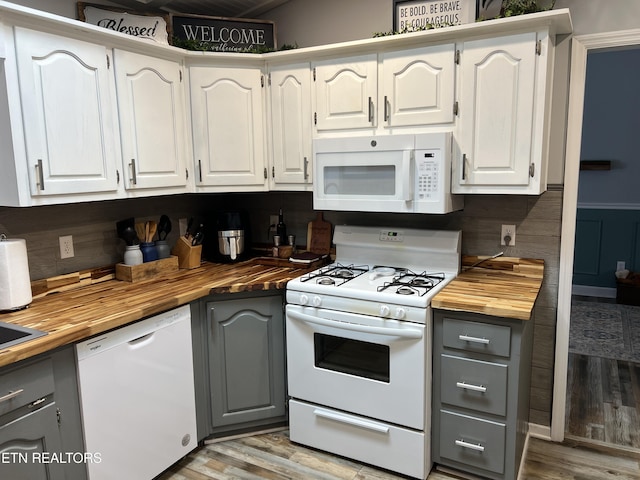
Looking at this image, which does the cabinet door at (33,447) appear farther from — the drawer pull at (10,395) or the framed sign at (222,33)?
the framed sign at (222,33)

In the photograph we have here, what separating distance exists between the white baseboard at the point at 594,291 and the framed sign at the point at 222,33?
406 centimetres

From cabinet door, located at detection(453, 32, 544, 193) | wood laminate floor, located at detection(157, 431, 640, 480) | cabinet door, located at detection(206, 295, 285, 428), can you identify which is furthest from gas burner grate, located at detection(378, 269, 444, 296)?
wood laminate floor, located at detection(157, 431, 640, 480)

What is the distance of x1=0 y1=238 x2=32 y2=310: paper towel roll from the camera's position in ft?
6.29

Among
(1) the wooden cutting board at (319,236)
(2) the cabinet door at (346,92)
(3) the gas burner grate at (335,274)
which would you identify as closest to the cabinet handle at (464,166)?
(2) the cabinet door at (346,92)

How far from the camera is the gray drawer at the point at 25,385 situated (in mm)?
1543

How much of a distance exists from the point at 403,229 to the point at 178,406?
145 centimetres

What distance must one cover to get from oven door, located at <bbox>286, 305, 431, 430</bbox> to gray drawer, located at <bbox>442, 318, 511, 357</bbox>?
0.29ft

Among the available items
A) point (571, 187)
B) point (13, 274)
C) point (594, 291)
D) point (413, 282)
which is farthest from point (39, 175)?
point (594, 291)

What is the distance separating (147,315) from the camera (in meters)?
2.06

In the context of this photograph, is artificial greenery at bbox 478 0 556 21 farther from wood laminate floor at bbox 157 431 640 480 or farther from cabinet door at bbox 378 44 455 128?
wood laminate floor at bbox 157 431 640 480

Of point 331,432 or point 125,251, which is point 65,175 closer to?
point 125,251

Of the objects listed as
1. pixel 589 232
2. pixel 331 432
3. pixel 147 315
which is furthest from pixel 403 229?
pixel 589 232

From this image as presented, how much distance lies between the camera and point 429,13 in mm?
2408

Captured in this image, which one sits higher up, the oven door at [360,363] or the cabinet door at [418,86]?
the cabinet door at [418,86]
